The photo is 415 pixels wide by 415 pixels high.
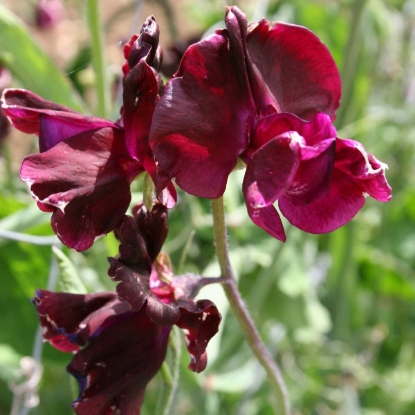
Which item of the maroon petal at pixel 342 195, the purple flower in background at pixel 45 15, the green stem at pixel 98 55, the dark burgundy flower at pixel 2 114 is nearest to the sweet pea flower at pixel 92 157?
the maroon petal at pixel 342 195

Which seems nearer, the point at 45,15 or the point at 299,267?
the point at 299,267

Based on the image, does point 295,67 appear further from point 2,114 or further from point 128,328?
point 2,114

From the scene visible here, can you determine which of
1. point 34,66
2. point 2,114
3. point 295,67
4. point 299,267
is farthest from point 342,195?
point 2,114

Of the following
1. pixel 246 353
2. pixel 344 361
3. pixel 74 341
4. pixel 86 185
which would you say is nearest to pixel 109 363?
pixel 74 341

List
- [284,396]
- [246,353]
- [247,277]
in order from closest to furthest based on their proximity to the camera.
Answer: [284,396]
[246,353]
[247,277]

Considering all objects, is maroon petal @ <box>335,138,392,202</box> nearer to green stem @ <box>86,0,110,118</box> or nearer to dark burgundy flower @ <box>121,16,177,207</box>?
dark burgundy flower @ <box>121,16,177,207</box>

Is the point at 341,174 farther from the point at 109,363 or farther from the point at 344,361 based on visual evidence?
the point at 344,361
